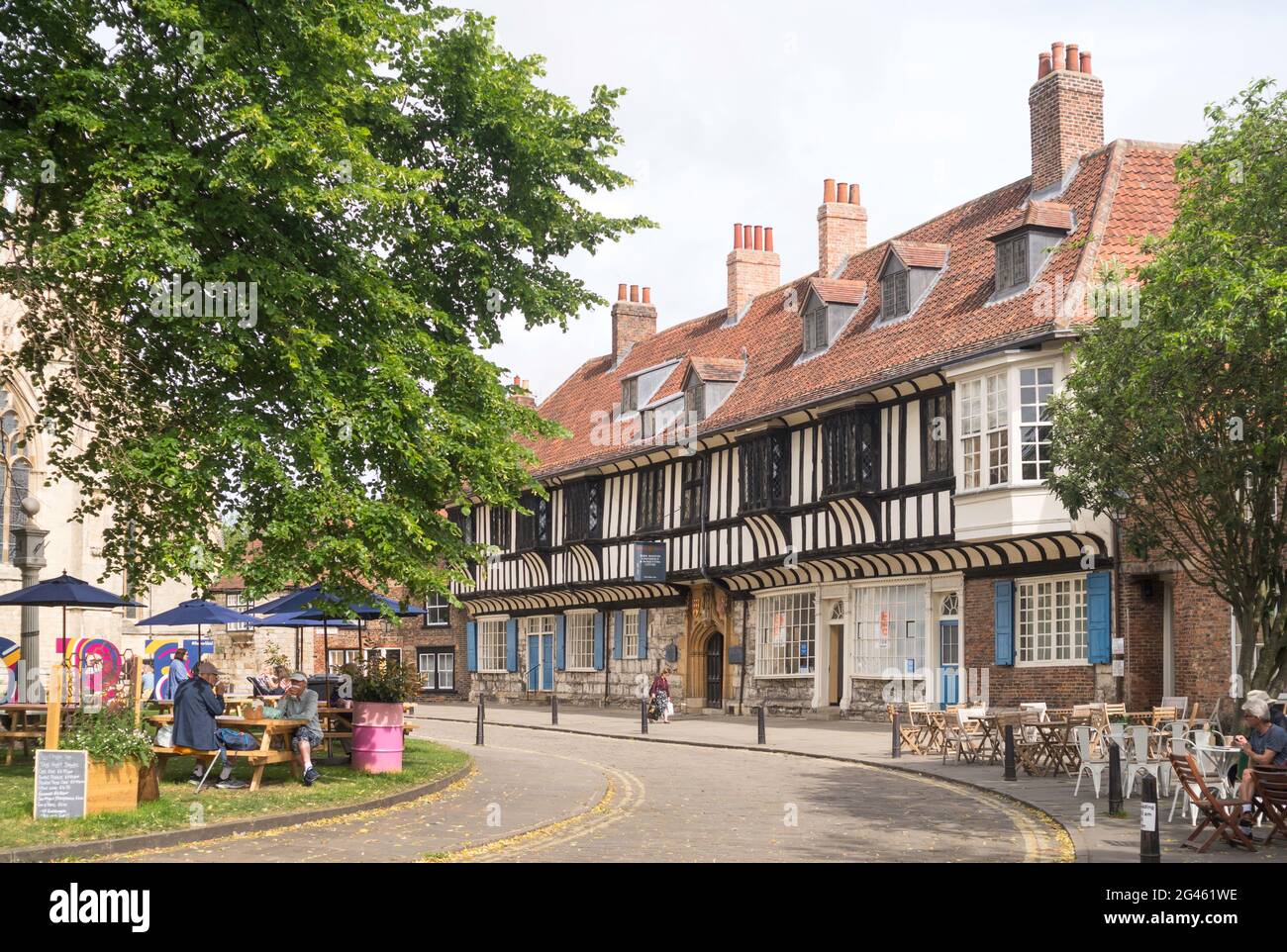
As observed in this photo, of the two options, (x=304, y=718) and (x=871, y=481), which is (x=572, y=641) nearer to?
(x=871, y=481)

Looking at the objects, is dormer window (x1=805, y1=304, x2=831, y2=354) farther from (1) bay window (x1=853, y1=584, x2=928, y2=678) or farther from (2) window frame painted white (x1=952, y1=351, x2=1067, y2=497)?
(2) window frame painted white (x1=952, y1=351, x2=1067, y2=497)

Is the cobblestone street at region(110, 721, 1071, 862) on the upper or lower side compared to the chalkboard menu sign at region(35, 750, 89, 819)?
lower

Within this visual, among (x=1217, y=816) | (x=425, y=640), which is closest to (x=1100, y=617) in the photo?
(x=1217, y=816)

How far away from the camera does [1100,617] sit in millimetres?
26016

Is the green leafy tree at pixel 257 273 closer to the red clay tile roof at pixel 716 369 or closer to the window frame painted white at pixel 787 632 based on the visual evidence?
the window frame painted white at pixel 787 632

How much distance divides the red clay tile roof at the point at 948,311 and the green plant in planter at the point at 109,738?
12.8 m

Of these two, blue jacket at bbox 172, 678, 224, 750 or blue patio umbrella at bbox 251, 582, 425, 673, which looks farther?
blue patio umbrella at bbox 251, 582, 425, 673

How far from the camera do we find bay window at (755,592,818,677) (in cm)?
3438

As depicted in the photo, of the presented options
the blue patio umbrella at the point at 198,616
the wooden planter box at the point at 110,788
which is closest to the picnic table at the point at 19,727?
the blue patio umbrella at the point at 198,616

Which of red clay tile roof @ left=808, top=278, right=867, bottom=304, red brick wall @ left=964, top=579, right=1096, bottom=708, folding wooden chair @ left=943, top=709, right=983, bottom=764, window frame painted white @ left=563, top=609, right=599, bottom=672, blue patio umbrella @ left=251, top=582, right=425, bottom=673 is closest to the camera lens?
blue patio umbrella @ left=251, top=582, right=425, bottom=673

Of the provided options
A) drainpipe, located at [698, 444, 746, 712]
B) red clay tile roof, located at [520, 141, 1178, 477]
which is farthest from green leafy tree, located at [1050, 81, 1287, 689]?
drainpipe, located at [698, 444, 746, 712]

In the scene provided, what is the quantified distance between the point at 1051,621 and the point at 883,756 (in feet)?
18.1

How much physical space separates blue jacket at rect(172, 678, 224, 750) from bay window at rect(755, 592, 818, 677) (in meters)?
19.7

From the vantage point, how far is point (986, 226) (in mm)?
32031
